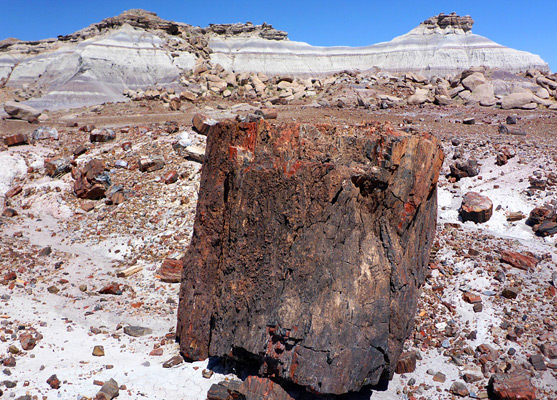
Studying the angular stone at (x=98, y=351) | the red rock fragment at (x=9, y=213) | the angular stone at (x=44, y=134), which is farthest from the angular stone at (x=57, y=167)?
A: the angular stone at (x=98, y=351)

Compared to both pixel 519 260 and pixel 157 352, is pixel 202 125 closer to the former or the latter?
pixel 157 352

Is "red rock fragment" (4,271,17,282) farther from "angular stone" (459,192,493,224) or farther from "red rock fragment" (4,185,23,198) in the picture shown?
"angular stone" (459,192,493,224)

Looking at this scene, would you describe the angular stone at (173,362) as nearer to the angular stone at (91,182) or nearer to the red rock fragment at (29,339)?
the red rock fragment at (29,339)

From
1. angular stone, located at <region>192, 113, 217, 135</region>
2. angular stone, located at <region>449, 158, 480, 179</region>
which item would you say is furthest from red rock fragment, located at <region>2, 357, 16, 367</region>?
angular stone, located at <region>449, 158, 480, 179</region>

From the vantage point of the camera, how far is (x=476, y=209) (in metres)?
6.43

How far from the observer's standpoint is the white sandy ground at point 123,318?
3.86m

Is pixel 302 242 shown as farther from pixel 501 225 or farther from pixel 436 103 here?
pixel 436 103

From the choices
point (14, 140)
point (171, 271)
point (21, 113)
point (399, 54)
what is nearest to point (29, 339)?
point (171, 271)

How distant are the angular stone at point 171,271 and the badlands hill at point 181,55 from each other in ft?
62.4

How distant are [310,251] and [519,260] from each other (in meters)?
3.46

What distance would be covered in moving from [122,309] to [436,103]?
14852 mm

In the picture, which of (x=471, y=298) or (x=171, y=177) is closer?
(x=471, y=298)

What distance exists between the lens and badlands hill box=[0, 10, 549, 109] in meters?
24.5

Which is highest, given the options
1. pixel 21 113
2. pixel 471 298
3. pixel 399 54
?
pixel 399 54
